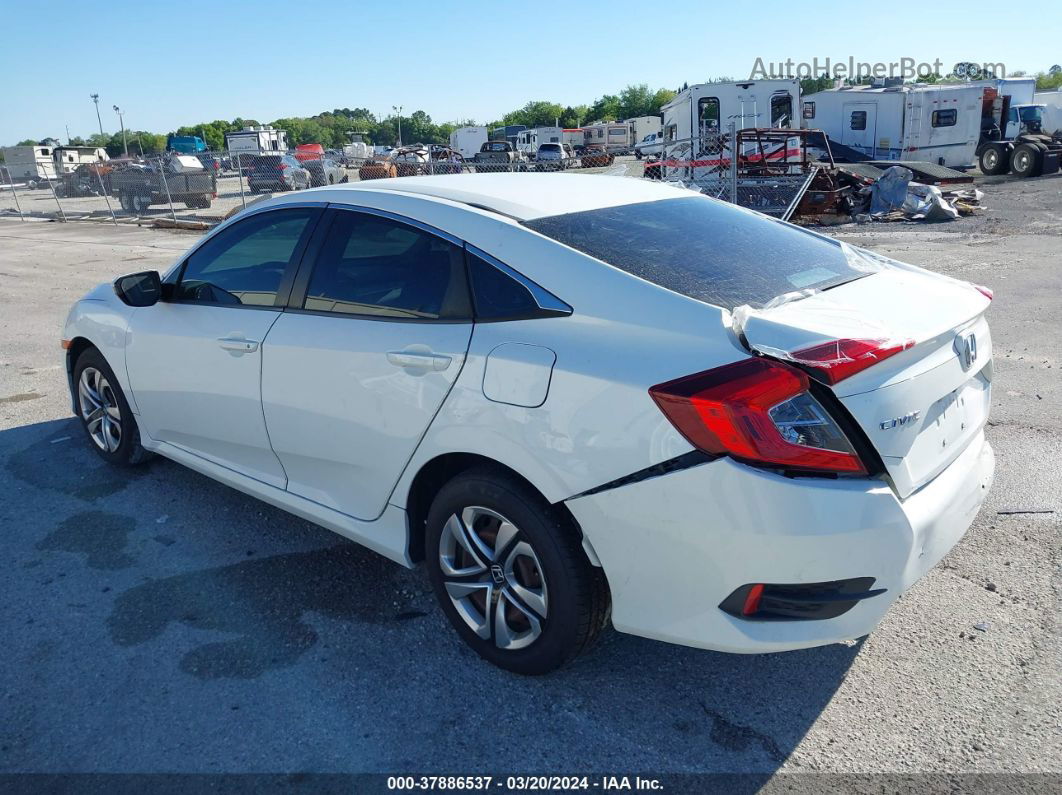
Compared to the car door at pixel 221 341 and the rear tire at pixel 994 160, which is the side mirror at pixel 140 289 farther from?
the rear tire at pixel 994 160

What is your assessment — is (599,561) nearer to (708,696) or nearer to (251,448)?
(708,696)

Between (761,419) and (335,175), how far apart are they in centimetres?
3367

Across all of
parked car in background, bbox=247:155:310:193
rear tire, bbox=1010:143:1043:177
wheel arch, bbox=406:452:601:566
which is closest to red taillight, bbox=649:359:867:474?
wheel arch, bbox=406:452:601:566

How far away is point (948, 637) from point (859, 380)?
136cm

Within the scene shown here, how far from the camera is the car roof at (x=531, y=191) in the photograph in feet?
10.1

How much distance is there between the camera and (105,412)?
187 inches

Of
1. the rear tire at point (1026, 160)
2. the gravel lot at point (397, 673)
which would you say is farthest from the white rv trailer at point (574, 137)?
the gravel lot at point (397, 673)

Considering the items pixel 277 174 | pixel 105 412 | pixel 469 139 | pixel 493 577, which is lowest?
pixel 493 577

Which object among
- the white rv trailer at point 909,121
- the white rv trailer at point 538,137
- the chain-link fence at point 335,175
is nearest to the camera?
the chain-link fence at point 335,175

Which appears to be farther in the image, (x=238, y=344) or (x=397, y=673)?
(x=238, y=344)

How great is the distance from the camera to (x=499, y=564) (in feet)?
9.18

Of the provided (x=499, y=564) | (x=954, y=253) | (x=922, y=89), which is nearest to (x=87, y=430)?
(x=499, y=564)

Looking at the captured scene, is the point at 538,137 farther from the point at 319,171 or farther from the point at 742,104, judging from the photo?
the point at 742,104

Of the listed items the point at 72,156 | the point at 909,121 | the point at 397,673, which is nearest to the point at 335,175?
the point at 909,121
